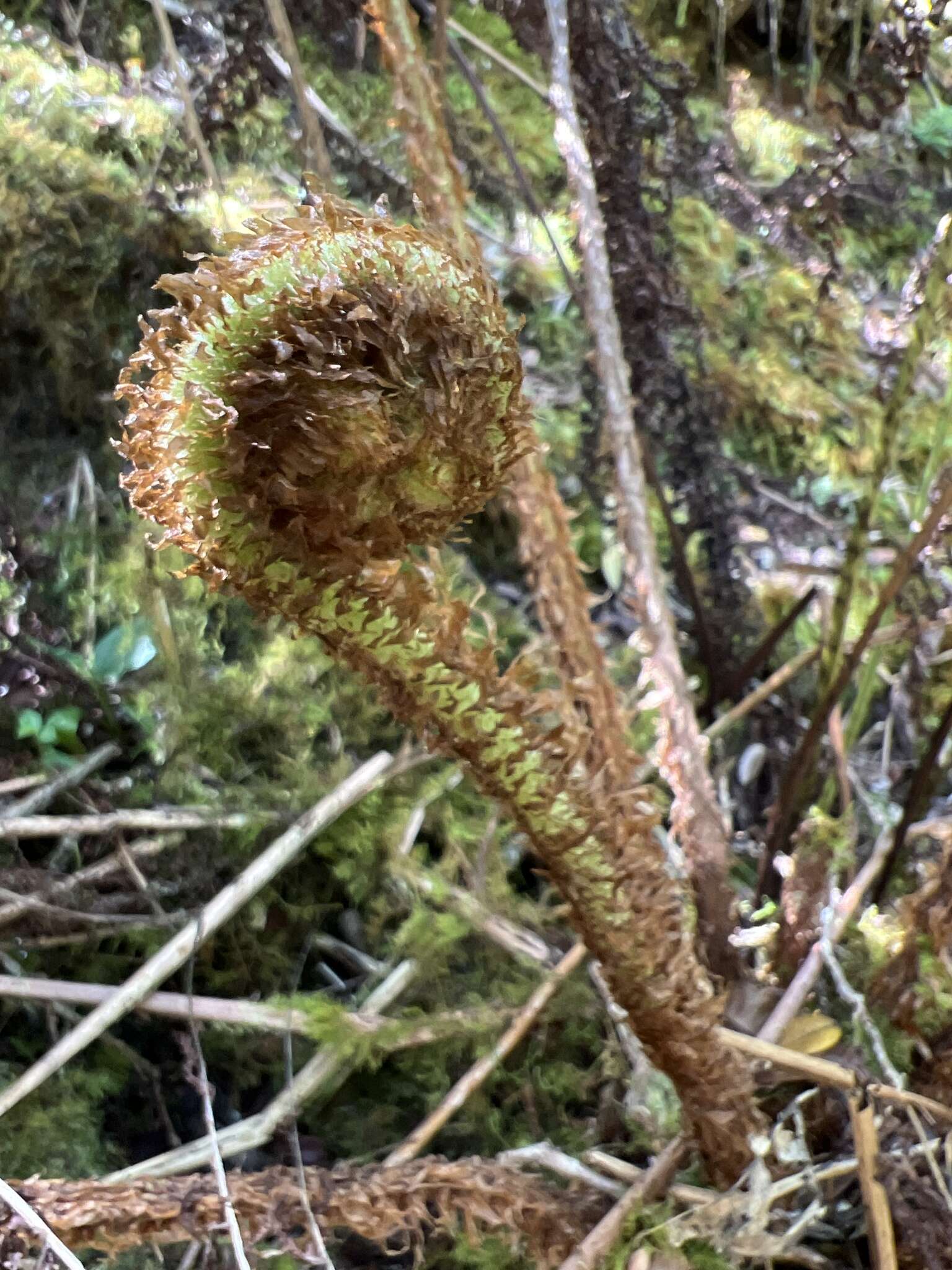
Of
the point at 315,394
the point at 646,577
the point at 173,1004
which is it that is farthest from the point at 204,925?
the point at 315,394

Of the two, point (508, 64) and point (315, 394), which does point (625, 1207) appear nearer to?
A: point (315, 394)

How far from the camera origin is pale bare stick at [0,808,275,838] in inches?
42.3

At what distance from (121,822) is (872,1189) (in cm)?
86

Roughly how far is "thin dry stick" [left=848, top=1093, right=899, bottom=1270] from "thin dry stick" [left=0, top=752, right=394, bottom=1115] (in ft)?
2.13

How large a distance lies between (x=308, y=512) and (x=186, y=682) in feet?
3.09

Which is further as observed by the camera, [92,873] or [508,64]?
[508,64]

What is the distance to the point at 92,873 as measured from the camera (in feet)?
3.53

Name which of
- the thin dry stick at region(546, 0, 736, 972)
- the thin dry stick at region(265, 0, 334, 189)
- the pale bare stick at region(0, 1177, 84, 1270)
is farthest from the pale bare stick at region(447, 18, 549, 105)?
the pale bare stick at region(0, 1177, 84, 1270)

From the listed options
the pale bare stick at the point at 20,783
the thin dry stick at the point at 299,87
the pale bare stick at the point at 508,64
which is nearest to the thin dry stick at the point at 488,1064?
the pale bare stick at the point at 20,783

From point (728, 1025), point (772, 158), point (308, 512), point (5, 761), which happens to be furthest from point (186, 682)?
point (772, 158)

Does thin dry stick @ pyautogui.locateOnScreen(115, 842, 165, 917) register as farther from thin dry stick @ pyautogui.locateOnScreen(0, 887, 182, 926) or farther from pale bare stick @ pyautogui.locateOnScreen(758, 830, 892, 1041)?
pale bare stick @ pyautogui.locateOnScreen(758, 830, 892, 1041)

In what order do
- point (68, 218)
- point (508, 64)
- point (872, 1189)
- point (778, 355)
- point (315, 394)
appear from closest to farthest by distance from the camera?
1. point (315, 394)
2. point (872, 1189)
3. point (508, 64)
4. point (68, 218)
5. point (778, 355)

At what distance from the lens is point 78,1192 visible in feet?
2.25

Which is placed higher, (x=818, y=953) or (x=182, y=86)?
(x=182, y=86)
